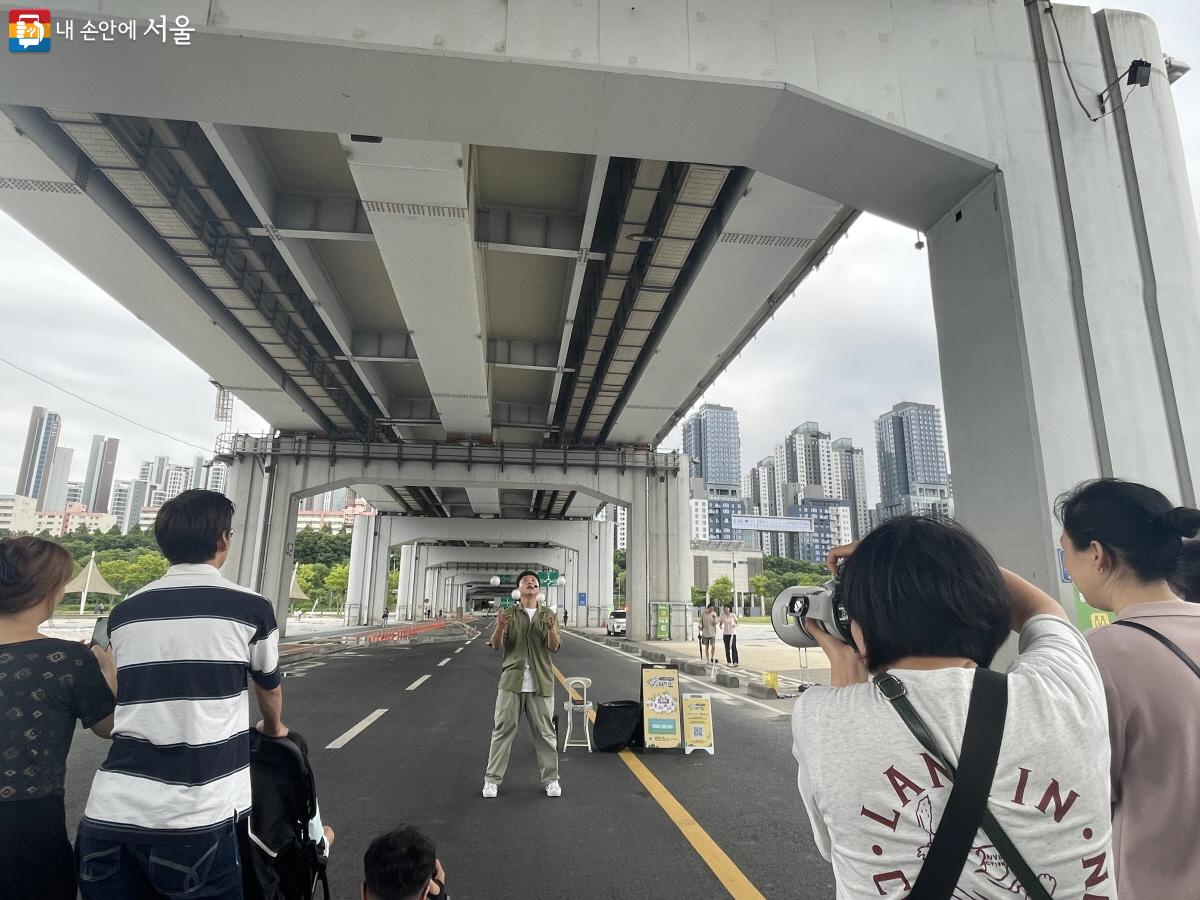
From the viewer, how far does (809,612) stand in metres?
1.48

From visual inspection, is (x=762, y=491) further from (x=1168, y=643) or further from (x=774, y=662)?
(x=1168, y=643)

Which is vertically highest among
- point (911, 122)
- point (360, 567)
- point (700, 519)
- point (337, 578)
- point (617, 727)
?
point (700, 519)

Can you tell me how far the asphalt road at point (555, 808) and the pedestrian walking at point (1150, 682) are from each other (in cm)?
243

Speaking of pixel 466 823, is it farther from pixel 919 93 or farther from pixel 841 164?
pixel 919 93

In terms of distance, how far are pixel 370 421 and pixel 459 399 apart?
6.64 metres

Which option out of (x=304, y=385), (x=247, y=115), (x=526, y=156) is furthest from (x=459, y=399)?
(x=247, y=115)

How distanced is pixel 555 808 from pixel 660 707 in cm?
249

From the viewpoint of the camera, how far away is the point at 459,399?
19562 mm

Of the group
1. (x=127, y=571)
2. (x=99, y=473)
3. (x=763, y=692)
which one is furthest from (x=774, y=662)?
(x=99, y=473)

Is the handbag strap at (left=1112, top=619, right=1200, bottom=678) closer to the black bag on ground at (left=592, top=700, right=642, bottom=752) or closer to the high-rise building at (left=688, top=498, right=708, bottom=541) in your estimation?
the black bag on ground at (left=592, top=700, right=642, bottom=752)

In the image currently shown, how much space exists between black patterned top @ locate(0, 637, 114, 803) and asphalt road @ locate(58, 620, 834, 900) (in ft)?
6.80

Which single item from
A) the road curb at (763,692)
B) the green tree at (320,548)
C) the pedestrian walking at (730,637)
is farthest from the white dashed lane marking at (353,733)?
the green tree at (320,548)

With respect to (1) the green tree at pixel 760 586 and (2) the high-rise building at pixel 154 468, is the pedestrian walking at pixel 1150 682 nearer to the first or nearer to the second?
(1) the green tree at pixel 760 586

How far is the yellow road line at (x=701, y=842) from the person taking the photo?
11.7ft
